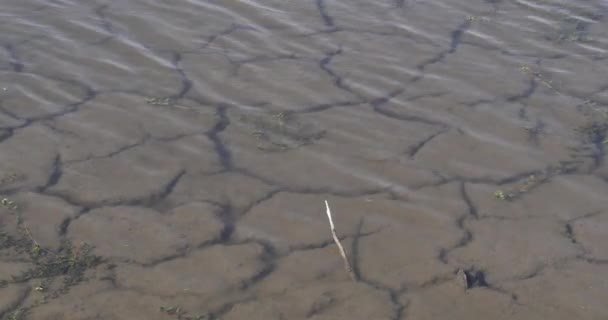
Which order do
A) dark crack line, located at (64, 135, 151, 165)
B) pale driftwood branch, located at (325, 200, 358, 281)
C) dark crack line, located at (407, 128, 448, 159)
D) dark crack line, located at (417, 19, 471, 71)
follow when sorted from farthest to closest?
dark crack line, located at (417, 19, 471, 71) → dark crack line, located at (407, 128, 448, 159) → dark crack line, located at (64, 135, 151, 165) → pale driftwood branch, located at (325, 200, 358, 281)

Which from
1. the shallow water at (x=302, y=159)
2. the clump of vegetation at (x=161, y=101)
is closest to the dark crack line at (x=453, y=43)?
the shallow water at (x=302, y=159)

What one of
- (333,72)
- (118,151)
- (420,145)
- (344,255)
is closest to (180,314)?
(344,255)

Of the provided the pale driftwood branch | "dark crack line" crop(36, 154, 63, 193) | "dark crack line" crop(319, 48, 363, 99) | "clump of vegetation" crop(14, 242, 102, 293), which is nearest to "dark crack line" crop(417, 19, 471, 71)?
"dark crack line" crop(319, 48, 363, 99)

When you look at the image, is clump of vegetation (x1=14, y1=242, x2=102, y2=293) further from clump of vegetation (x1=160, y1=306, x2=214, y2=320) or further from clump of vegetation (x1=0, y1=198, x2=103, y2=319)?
clump of vegetation (x1=160, y1=306, x2=214, y2=320)

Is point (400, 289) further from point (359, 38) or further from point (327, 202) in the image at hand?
point (359, 38)

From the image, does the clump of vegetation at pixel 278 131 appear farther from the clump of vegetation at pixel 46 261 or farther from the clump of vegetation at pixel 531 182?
the clump of vegetation at pixel 46 261

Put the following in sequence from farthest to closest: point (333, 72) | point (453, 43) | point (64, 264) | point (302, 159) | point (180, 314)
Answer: point (453, 43), point (333, 72), point (302, 159), point (64, 264), point (180, 314)

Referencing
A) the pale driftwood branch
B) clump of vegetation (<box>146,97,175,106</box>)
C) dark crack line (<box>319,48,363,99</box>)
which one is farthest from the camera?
dark crack line (<box>319,48,363,99</box>)

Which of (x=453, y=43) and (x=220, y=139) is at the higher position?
(x=453, y=43)

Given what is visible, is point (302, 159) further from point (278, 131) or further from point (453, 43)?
point (453, 43)
